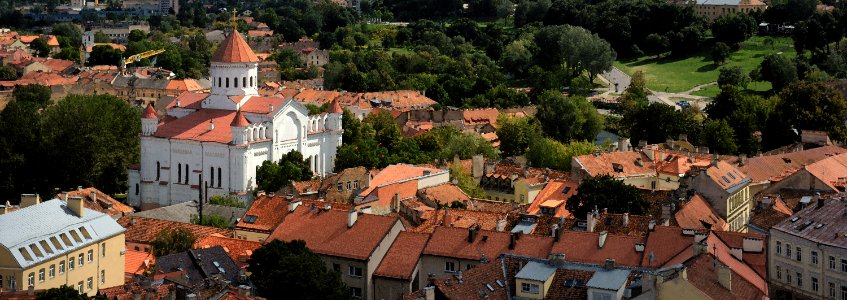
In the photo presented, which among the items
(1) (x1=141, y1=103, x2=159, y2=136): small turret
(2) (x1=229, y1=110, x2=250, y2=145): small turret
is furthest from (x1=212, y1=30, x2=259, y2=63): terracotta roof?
(2) (x1=229, y1=110, x2=250, y2=145): small turret

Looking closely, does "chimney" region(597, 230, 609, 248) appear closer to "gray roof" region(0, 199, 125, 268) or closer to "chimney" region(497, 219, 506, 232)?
"chimney" region(497, 219, 506, 232)

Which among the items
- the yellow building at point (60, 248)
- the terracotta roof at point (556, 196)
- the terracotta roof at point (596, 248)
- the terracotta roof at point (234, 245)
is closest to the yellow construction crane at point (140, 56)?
the terracotta roof at point (556, 196)

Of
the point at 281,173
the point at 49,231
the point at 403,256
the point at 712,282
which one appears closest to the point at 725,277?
the point at 712,282

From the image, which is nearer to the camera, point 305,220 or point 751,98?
point 305,220

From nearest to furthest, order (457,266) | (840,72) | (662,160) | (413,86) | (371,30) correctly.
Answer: (457,266) < (662,160) < (840,72) < (413,86) < (371,30)


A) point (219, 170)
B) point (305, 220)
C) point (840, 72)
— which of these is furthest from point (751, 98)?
point (305, 220)

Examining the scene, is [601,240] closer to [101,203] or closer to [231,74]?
[101,203]

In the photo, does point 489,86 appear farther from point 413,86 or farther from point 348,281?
point 348,281
